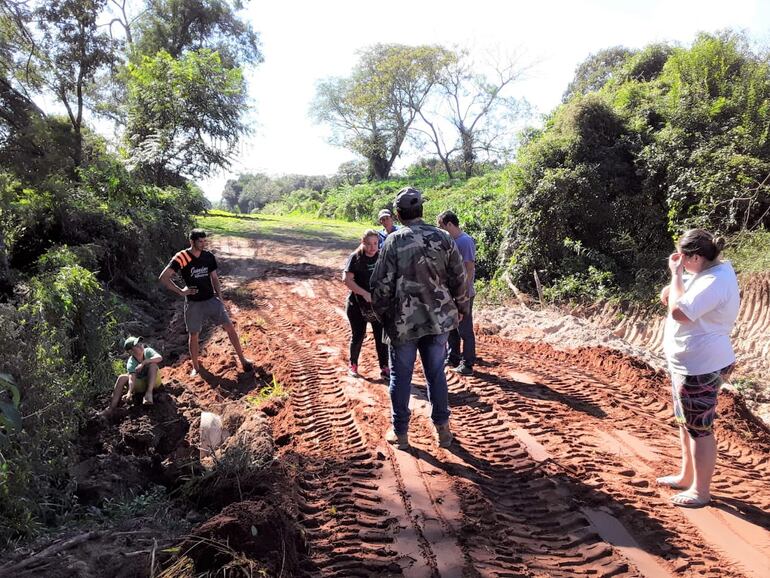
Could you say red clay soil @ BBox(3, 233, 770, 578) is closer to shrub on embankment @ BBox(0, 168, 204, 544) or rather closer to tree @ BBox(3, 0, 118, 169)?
shrub on embankment @ BBox(0, 168, 204, 544)

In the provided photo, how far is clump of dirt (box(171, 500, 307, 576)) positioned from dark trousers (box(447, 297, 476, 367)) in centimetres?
311

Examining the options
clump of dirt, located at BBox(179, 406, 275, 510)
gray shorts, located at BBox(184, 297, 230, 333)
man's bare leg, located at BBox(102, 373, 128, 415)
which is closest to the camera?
clump of dirt, located at BBox(179, 406, 275, 510)

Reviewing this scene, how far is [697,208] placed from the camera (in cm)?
885

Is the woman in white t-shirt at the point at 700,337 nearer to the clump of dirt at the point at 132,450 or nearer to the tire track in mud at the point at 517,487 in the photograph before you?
the tire track in mud at the point at 517,487

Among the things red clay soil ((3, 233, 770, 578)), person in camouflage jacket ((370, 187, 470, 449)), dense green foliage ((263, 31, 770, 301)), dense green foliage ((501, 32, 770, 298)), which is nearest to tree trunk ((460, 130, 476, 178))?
dense green foliage ((263, 31, 770, 301))

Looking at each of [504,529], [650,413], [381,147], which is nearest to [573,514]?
[504,529]

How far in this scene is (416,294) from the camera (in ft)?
12.8

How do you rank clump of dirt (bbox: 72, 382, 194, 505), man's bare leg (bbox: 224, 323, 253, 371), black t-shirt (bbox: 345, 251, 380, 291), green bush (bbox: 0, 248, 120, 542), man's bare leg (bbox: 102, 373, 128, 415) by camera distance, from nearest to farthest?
1. green bush (bbox: 0, 248, 120, 542)
2. clump of dirt (bbox: 72, 382, 194, 505)
3. man's bare leg (bbox: 102, 373, 128, 415)
4. black t-shirt (bbox: 345, 251, 380, 291)
5. man's bare leg (bbox: 224, 323, 253, 371)

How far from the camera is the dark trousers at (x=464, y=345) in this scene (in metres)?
5.83

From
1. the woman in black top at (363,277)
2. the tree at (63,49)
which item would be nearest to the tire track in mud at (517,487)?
the woman in black top at (363,277)

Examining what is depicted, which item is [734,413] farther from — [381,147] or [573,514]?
[381,147]

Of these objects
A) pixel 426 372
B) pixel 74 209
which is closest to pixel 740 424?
pixel 426 372

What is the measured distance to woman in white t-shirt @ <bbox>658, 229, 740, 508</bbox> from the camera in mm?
3123

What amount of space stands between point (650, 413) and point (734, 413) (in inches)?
30.2
